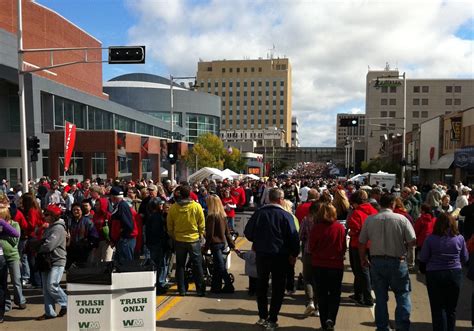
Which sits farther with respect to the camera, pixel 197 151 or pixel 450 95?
pixel 450 95

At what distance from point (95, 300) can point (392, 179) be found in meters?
29.6

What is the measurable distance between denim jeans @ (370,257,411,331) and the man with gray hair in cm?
106

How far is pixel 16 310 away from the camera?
689 cm

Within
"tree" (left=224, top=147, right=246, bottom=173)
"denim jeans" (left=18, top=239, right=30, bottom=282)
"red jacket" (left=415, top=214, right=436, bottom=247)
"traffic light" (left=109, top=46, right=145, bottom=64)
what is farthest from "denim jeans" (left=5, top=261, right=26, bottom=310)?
"tree" (left=224, top=147, right=246, bottom=173)

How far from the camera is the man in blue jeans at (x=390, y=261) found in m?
5.47

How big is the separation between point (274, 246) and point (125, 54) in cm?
945

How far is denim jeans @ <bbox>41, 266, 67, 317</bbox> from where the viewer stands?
640 centimetres

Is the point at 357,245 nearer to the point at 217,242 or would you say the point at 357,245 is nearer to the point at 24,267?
the point at 217,242

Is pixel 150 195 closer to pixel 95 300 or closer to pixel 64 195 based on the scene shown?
pixel 95 300

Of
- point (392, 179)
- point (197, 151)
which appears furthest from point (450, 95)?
point (392, 179)

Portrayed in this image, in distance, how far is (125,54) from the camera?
13.2 meters

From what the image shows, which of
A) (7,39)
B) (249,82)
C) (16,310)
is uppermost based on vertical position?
(249,82)

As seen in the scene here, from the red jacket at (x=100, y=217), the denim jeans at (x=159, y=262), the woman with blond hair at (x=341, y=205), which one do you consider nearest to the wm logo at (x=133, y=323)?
the denim jeans at (x=159, y=262)

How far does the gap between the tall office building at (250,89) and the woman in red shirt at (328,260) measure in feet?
513
